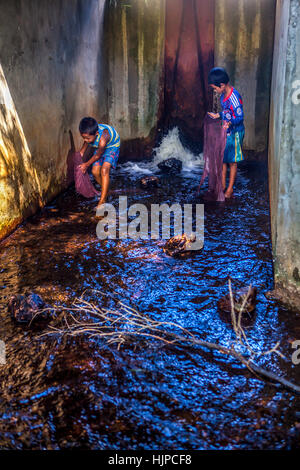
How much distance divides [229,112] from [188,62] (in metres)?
3.42

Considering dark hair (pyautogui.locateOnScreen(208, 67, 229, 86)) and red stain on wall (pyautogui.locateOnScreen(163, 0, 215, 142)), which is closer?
dark hair (pyautogui.locateOnScreen(208, 67, 229, 86))

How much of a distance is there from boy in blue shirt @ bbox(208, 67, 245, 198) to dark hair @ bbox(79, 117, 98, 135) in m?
1.74

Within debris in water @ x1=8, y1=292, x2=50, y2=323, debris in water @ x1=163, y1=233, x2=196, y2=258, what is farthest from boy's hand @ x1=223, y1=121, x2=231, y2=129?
debris in water @ x1=8, y1=292, x2=50, y2=323

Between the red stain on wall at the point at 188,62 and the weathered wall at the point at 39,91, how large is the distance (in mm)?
1816

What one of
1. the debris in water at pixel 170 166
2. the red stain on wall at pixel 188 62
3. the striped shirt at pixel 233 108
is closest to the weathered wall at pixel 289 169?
the striped shirt at pixel 233 108

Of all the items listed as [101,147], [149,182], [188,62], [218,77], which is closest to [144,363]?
[101,147]

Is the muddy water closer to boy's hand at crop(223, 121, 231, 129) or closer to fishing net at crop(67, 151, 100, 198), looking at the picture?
fishing net at crop(67, 151, 100, 198)

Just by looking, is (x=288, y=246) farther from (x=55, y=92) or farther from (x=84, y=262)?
(x=55, y=92)

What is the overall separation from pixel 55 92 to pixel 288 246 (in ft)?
14.8

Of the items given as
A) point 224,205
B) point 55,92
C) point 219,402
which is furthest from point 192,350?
point 55,92

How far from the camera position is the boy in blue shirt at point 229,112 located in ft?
20.0

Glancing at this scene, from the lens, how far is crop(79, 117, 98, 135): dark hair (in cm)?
597

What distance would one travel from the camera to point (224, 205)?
6430 millimetres

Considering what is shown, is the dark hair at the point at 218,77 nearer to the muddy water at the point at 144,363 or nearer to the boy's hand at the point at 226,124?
the boy's hand at the point at 226,124
